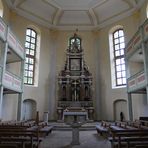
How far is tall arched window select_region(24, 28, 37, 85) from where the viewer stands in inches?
682

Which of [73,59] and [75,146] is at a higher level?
[73,59]

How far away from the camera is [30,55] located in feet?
58.3

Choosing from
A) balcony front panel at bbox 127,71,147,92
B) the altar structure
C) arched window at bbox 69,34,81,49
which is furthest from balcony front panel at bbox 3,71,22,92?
balcony front panel at bbox 127,71,147,92

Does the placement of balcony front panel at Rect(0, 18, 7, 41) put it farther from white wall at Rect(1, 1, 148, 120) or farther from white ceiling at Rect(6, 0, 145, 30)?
white ceiling at Rect(6, 0, 145, 30)

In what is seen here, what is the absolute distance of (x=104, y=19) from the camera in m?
19.1

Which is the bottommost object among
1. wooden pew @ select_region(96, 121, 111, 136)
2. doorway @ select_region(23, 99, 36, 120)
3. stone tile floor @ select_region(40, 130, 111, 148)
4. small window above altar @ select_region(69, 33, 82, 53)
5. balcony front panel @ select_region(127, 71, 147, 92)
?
stone tile floor @ select_region(40, 130, 111, 148)

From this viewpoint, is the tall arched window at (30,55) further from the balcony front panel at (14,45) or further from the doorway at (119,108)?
the doorway at (119,108)

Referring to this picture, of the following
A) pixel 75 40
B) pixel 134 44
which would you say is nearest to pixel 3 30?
pixel 134 44

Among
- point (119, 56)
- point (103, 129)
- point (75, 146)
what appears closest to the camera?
point (75, 146)

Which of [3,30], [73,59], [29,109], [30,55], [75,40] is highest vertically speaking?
[75,40]

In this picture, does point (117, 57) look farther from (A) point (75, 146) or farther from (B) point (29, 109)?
(A) point (75, 146)

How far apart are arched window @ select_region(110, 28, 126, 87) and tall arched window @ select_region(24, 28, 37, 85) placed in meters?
7.94

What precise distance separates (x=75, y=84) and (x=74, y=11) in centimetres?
798

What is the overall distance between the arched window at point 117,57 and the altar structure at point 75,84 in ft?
8.34
